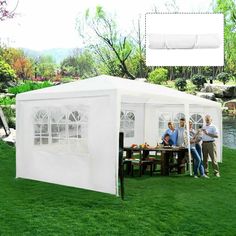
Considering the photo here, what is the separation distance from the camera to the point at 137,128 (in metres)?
13.3

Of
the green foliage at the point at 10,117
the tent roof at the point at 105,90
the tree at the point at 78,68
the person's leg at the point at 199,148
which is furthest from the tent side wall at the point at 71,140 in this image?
the tree at the point at 78,68

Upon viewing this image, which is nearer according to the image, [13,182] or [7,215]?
[7,215]

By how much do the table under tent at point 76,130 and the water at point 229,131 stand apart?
11.0 metres

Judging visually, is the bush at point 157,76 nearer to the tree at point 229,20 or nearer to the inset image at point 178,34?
the tree at point 229,20

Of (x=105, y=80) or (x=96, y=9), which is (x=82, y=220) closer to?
(x=105, y=80)

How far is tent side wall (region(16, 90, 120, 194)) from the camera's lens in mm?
7758

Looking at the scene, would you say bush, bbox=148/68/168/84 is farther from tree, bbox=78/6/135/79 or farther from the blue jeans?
the blue jeans

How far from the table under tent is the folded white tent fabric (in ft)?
5.62

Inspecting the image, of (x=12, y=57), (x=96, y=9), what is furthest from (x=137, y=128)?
(x=12, y=57)

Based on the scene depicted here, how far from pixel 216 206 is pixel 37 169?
4000 mm

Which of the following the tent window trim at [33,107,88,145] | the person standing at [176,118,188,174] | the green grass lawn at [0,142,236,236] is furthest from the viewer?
the person standing at [176,118,188,174]

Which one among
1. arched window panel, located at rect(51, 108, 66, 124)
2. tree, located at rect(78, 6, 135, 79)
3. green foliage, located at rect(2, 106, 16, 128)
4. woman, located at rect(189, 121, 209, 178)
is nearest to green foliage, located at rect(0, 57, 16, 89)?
tree, located at rect(78, 6, 135, 79)

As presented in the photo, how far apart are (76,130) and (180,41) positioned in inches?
167

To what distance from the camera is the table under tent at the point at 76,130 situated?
776 cm
